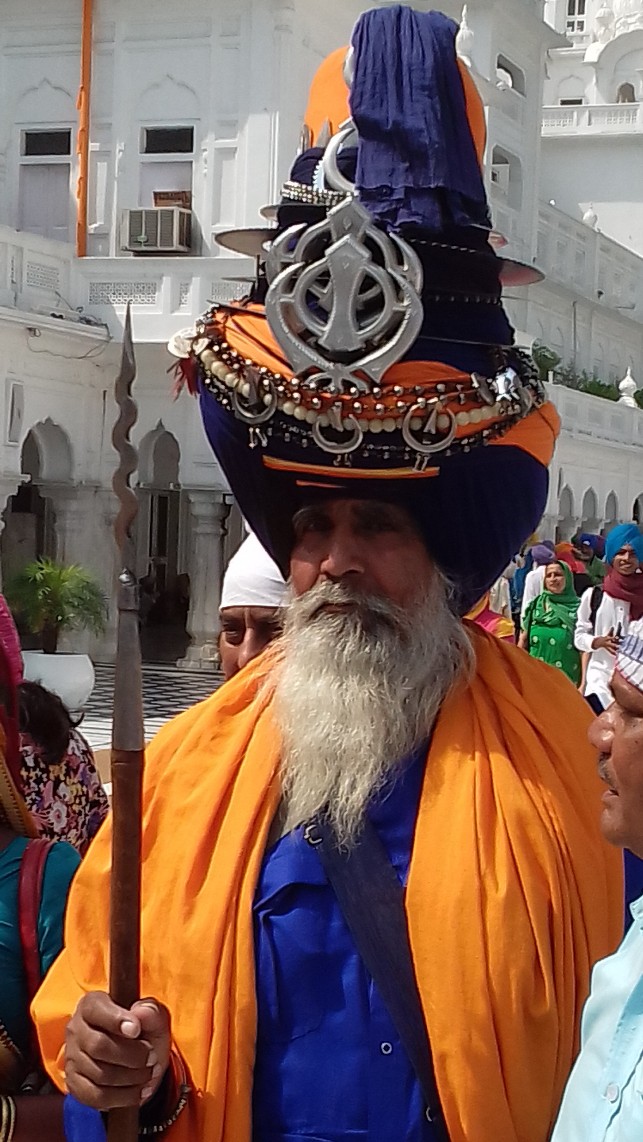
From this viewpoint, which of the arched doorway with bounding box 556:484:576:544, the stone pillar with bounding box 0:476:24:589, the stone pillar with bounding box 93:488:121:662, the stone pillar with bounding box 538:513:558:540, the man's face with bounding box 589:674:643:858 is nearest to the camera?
the man's face with bounding box 589:674:643:858

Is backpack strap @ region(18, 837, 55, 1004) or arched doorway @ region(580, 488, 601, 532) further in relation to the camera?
arched doorway @ region(580, 488, 601, 532)

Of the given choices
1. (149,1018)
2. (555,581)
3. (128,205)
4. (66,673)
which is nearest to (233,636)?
(149,1018)

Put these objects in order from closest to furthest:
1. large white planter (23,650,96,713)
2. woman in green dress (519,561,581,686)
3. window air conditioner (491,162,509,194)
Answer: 1. woman in green dress (519,561,581,686)
2. large white planter (23,650,96,713)
3. window air conditioner (491,162,509,194)

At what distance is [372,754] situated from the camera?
2090 mm

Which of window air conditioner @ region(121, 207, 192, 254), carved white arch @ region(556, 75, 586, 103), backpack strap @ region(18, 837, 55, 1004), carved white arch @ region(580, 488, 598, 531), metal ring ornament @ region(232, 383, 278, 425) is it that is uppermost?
carved white arch @ region(556, 75, 586, 103)

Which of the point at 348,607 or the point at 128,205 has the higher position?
the point at 128,205

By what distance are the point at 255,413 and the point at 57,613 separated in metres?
9.56

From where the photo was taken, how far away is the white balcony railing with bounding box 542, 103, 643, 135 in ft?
103

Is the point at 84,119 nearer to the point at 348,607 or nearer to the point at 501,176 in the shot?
the point at 501,176

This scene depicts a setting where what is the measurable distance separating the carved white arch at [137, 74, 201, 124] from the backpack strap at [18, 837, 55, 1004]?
548 inches

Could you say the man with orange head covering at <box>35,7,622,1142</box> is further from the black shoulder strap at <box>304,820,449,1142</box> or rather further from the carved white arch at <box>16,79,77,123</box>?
the carved white arch at <box>16,79,77,123</box>

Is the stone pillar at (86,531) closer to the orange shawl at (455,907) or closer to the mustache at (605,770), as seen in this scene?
the orange shawl at (455,907)

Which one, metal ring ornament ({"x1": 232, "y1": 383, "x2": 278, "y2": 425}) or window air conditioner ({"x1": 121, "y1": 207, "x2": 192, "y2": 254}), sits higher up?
window air conditioner ({"x1": 121, "y1": 207, "x2": 192, "y2": 254})

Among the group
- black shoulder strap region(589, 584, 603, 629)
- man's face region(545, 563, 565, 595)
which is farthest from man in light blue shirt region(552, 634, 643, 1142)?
man's face region(545, 563, 565, 595)
